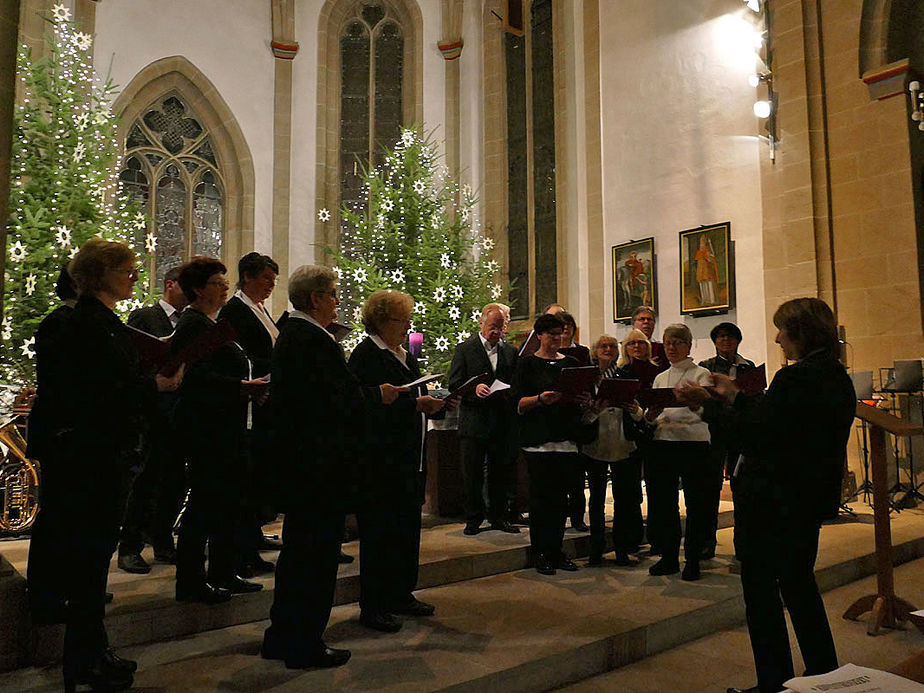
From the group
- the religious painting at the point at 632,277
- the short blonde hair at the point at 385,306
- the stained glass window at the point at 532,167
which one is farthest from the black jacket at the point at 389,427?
the stained glass window at the point at 532,167

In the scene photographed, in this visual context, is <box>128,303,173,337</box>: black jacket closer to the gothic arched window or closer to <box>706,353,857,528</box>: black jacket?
<box>706,353,857,528</box>: black jacket

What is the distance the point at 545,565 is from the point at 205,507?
2045mm

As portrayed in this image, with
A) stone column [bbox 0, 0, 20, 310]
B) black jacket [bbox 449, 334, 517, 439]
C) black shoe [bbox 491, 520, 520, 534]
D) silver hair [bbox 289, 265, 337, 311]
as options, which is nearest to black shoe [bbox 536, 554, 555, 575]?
black shoe [bbox 491, 520, 520, 534]

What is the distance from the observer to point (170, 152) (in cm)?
1155

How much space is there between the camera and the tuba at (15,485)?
15.4ft

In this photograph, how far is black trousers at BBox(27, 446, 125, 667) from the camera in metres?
2.47

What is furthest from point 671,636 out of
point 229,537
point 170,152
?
point 170,152

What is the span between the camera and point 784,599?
8.46 feet

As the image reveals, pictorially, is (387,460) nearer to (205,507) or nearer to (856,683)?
(205,507)

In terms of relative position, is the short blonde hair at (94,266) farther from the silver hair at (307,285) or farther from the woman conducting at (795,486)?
the woman conducting at (795,486)

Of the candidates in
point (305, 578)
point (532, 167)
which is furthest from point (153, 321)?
point (532, 167)

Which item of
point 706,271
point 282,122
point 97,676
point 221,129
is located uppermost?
point 282,122

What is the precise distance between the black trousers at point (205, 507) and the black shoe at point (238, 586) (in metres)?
0.16

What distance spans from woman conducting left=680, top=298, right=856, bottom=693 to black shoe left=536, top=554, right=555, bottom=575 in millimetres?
1833
